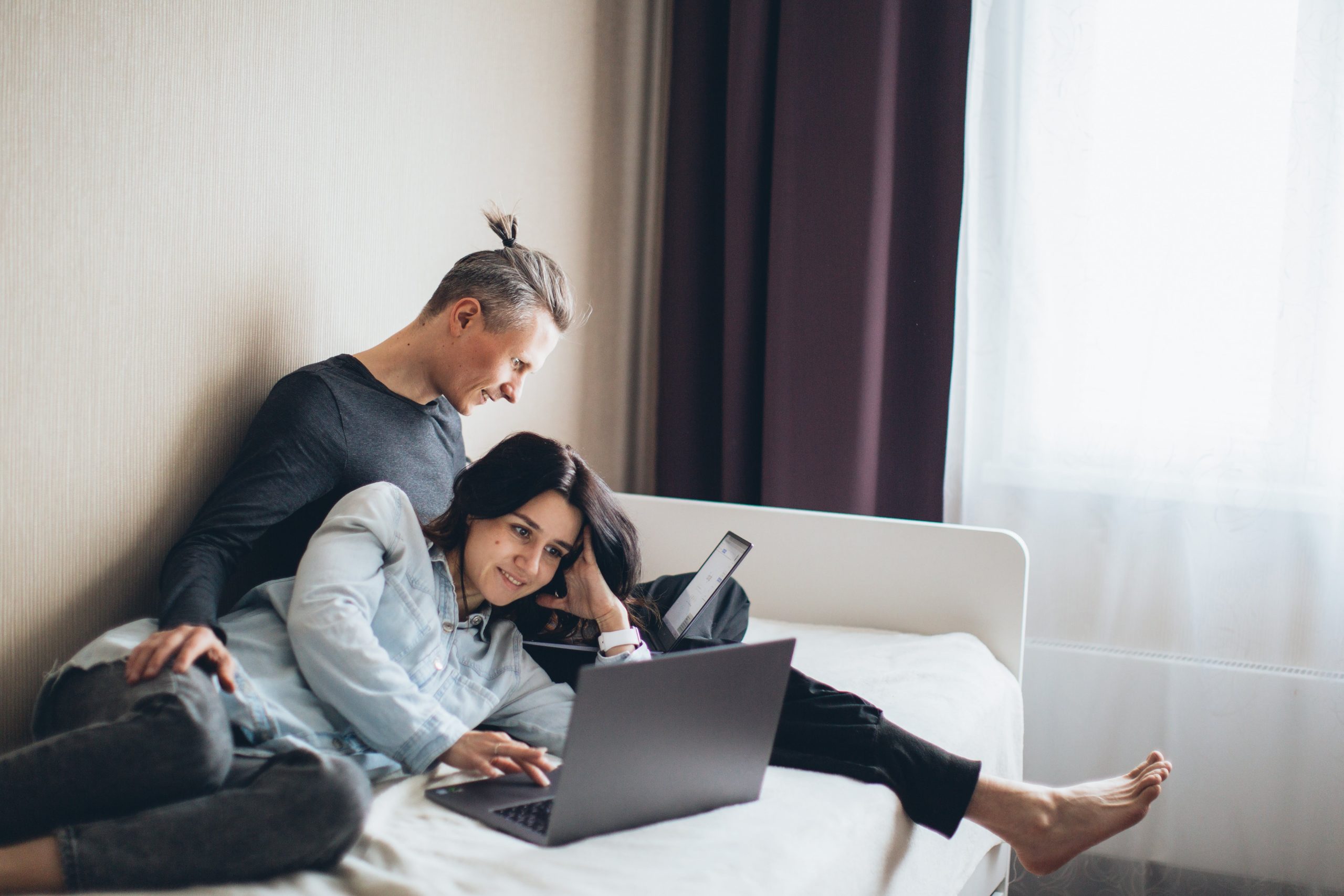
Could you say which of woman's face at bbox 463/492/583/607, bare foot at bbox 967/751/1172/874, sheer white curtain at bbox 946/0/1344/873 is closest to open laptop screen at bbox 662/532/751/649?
woman's face at bbox 463/492/583/607

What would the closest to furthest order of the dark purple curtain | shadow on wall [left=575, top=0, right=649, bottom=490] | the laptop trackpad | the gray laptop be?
the gray laptop
the laptop trackpad
the dark purple curtain
shadow on wall [left=575, top=0, right=649, bottom=490]

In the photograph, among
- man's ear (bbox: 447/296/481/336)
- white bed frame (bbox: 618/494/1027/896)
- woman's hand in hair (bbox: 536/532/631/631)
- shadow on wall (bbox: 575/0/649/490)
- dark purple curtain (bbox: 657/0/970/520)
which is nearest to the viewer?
woman's hand in hair (bbox: 536/532/631/631)

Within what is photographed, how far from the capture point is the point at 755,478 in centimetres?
238

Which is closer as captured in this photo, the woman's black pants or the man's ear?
the woman's black pants

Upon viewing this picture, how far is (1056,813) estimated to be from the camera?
1310 millimetres

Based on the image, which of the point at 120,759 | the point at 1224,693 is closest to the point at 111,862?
the point at 120,759

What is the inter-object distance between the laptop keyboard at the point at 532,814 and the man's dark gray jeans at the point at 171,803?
153 millimetres

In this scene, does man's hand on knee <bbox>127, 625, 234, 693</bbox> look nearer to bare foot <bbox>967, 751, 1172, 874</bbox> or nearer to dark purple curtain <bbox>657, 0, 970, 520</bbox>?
bare foot <bbox>967, 751, 1172, 874</bbox>

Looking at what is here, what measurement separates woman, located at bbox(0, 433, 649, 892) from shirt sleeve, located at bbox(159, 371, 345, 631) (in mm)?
55

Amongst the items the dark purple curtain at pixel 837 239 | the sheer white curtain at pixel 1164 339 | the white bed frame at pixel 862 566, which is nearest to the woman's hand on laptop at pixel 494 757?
the white bed frame at pixel 862 566

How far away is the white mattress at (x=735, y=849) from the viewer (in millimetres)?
867

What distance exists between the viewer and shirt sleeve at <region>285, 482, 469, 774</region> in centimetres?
108

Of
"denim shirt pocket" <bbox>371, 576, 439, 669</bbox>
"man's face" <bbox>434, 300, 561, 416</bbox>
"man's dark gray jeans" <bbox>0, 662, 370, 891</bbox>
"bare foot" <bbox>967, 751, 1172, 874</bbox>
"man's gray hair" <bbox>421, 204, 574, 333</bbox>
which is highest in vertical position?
"man's gray hair" <bbox>421, 204, 574, 333</bbox>

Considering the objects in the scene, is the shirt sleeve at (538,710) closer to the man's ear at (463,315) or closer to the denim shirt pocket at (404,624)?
the denim shirt pocket at (404,624)
